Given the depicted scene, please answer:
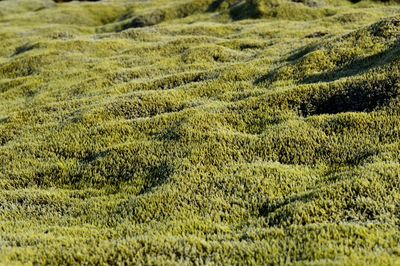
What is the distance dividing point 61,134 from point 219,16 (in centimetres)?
4616

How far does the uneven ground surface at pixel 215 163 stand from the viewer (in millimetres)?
11062

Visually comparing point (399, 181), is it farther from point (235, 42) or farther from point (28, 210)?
point (235, 42)

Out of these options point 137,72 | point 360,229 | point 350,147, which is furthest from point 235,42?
point 360,229

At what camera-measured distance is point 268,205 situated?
43.6 feet

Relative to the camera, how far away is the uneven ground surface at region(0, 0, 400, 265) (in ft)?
36.3

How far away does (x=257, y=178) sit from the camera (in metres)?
14.7

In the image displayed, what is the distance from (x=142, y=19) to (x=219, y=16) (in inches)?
466

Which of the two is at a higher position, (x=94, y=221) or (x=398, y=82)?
(x=398, y=82)

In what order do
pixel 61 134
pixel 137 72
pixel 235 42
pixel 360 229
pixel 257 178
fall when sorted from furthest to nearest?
pixel 235 42 < pixel 137 72 < pixel 61 134 < pixel 257 178 < pixel 360 229

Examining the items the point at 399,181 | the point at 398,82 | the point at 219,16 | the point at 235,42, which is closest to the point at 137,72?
the point at 235,42

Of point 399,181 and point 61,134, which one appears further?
point 61,134

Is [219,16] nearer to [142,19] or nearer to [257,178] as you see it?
[142,19]

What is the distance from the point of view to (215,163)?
16297mm

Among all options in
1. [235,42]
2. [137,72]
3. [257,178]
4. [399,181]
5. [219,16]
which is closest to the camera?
[399,181]
